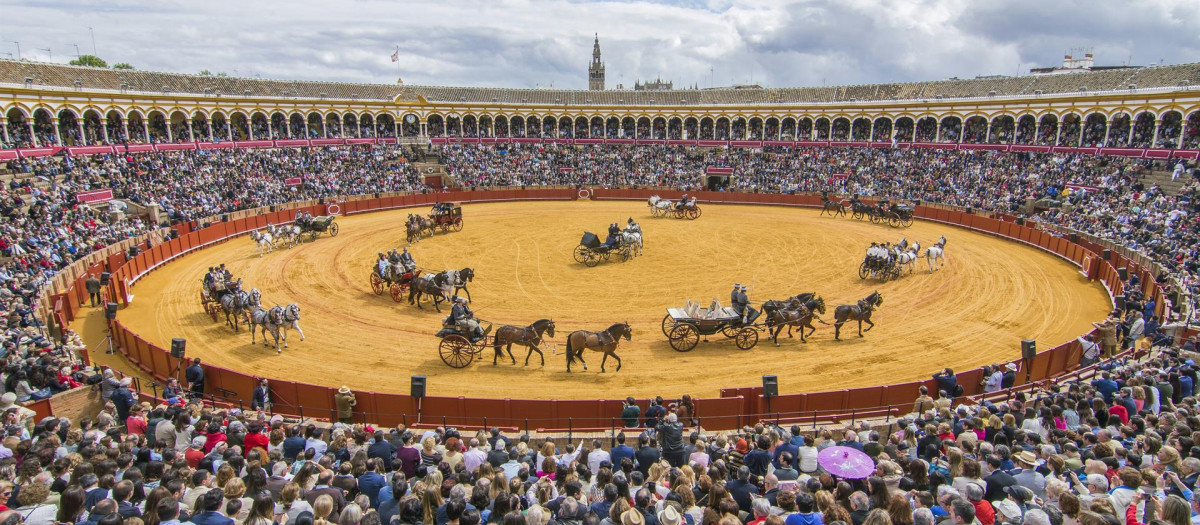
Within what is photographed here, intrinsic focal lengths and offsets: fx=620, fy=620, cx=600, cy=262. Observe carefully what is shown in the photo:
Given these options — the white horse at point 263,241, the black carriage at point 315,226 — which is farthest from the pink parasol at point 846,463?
the black carriage at point 315,226

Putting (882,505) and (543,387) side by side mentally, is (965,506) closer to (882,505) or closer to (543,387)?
(882,505)

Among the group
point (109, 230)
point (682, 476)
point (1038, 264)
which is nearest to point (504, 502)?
point (682, 476)

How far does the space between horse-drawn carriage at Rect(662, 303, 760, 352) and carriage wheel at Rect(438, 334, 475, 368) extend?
17.6 feet

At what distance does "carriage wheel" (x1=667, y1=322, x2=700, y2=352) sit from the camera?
55.3 ft

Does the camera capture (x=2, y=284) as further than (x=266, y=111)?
No

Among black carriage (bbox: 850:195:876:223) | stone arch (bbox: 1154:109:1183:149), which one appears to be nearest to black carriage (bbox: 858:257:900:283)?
black carriage (bbox: 850:195:876:223)

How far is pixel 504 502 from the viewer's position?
6.77 metres

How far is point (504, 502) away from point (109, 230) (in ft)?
104

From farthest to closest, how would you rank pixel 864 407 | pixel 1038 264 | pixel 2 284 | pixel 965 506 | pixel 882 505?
pixel 1038 264 → pixel 2 284 → pixel 864 407 → pixel 882 505 → pixel 965 506

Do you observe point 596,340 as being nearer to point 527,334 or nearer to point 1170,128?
point 527,334

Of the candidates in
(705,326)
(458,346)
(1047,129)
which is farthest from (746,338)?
(1047,129)

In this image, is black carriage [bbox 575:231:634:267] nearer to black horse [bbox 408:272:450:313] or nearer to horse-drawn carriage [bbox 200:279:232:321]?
black horse [bbox 408:272:450:313]

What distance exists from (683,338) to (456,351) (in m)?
6.06

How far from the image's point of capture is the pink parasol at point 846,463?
780 centimetres
